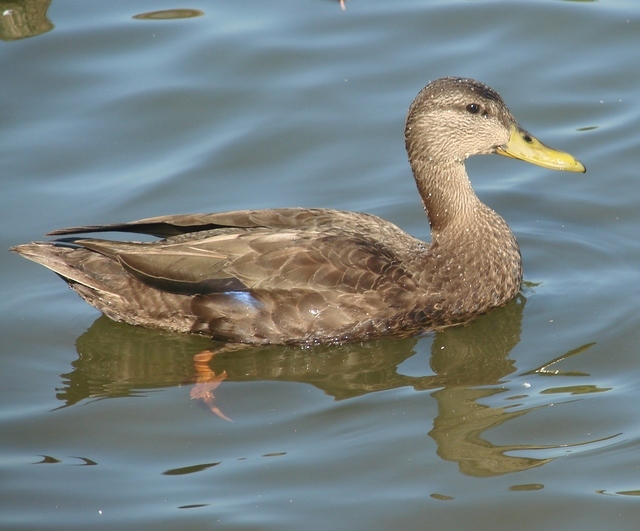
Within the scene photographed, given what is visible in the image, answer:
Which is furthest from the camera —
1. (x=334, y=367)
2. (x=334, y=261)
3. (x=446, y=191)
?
(x=446, y=191)

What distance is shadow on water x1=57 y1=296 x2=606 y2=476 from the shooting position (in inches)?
255

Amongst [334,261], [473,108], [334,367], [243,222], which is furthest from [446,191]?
[334,367]

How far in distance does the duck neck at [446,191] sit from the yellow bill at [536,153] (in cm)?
33

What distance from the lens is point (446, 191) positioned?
7477 mm

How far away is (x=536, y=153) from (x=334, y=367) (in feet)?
6.29

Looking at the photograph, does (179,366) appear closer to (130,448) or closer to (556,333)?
(130,448)

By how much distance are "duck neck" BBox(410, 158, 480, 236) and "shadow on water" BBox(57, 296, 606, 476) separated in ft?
2.13

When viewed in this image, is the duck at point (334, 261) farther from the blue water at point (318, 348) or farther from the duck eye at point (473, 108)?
the blue water at point (318, 348)

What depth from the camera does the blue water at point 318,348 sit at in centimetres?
571

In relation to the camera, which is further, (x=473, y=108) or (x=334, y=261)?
(x=473, y=108)

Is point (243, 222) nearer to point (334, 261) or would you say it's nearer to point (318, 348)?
point (334, 261)

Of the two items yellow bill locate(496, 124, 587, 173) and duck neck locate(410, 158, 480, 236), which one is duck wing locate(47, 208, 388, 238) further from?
yellow bill locate(496, 124, 587, 173)

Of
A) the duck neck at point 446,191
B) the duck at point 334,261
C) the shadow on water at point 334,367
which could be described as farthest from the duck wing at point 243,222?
the shadow on water at point 334,367

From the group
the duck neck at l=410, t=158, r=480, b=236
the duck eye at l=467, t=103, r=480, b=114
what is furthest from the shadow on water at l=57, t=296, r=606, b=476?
the duck eye at l=467, t=103, r=480, b=114
